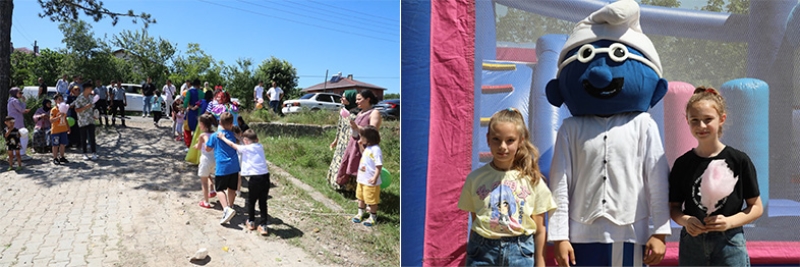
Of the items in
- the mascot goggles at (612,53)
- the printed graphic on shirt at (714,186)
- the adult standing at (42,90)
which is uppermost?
the adult standing at (42,90)

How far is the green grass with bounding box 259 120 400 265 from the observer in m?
4.28

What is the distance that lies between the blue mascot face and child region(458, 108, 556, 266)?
0.33 metres

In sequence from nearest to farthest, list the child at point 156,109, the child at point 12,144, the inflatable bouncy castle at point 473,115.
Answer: the inflatable bouncy castle at point 473,115, the child at point 12,144, the child at point 156,109

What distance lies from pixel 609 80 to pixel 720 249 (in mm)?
887

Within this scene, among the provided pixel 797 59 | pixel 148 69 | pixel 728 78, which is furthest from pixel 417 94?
pixel 148 69

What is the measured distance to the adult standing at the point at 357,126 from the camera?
4855 millimetres

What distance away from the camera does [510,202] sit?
215 centimetres

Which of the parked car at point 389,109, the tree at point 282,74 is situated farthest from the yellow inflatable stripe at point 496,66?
the tree at point 282,74

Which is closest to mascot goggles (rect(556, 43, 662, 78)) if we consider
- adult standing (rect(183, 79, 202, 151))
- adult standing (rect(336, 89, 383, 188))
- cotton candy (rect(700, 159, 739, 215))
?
cotton candy (rect(700, 159, 739, 215))

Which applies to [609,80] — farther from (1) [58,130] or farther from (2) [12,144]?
(2) [12,144]

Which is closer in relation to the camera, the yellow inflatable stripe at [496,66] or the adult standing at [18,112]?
the yellow inflatable stripe at [496,66]

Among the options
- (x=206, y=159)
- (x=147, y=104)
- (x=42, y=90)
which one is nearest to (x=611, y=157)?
(x=206, y=159)

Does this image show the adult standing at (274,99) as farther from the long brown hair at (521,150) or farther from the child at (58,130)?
the long brown hair at (521,150)

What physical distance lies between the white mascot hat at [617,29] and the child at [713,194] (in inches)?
13.2
